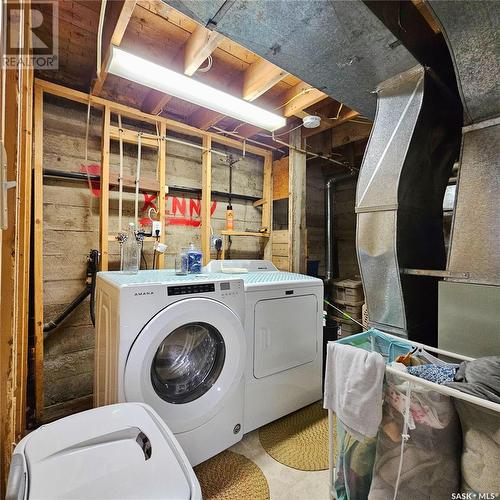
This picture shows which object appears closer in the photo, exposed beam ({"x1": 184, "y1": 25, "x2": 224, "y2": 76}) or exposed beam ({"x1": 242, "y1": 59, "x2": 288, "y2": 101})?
exposed beam ({"x1": 184, "y1": 25, "x2": 224, "y2": 76})

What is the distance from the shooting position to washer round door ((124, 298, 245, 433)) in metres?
1.24

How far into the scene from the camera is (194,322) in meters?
1.41

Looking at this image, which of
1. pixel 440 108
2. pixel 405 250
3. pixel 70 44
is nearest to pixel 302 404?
pixel 405 250

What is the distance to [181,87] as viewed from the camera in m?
1.76

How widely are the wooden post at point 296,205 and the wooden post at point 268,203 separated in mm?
264

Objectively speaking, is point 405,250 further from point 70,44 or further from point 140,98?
point 70,44

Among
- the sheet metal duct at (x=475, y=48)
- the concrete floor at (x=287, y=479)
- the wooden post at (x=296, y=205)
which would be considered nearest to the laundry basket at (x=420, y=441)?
the concrete floor at (x=287, y=479)

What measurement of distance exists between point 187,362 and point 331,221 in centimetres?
261

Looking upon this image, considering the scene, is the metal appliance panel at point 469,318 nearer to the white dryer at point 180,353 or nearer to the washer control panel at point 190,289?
the white dryer at point 180,353

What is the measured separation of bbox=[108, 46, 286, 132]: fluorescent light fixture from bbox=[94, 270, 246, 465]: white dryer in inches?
50.1

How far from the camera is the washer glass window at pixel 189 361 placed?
1.45 metres

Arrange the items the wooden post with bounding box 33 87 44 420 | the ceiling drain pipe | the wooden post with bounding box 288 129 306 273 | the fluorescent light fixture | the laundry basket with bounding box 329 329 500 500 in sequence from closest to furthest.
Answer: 1. the laundry basket with bounding box 329 329 500 500
2. the fluorescent light fixture
3. the wooden post with bounding box 33 87 44 420
4. the wooden post with bounding box 288 129 306 273
5. the ceiling drain pipe

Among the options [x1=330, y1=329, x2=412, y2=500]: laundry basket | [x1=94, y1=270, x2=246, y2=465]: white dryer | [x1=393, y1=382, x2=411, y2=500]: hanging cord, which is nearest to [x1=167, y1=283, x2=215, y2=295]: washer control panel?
[x1=94, y1=270, x2=246, y2=465]: white dryer

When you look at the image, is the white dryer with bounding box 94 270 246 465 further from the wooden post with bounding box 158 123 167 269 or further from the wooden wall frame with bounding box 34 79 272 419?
the wooden post with bounding box 158 123 167 269
